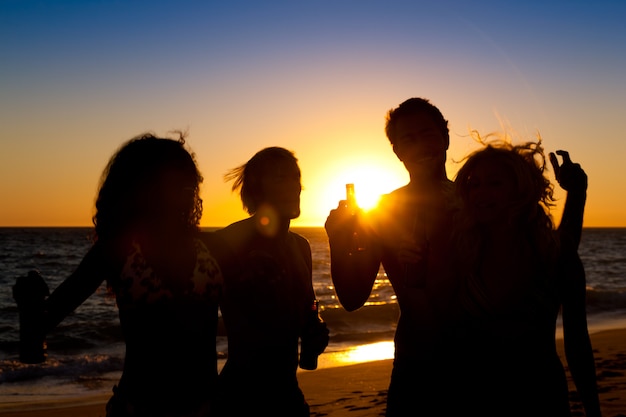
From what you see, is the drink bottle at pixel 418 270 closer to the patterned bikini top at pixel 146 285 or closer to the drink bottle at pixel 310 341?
the drink bottle at pixel 310 341

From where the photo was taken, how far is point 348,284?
3.62 m

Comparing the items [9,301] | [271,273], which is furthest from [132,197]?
[9,301]

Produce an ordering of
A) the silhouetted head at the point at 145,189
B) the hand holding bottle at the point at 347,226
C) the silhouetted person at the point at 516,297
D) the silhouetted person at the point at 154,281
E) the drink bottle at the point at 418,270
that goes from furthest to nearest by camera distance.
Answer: the hand holding bottle at the point at 347,226 < the drink bottle at the point at 418,270 < the silhouetted head at the point at 145,189 < the silhouetted person at the point at 154,281 < the silhouetted person at the point at 516,297

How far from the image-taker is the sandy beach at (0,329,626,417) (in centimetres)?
906

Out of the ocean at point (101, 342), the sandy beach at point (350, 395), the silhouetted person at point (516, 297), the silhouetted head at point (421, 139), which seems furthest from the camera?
the ocean at point (101, 342)

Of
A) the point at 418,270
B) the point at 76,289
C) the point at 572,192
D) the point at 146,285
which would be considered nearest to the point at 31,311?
the point at 76,289

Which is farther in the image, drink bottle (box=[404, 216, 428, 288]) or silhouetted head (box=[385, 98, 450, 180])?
silhouetted head (box=[385, 98, 450, 180])

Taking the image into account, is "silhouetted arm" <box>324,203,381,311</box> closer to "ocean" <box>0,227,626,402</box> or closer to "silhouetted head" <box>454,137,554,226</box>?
"silhouetted head" <box>454,137,554,226</box>

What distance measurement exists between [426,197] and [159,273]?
1624 millimetres

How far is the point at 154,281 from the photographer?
10.0ft

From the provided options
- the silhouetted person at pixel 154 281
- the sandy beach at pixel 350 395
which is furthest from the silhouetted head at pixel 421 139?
the sandy beach at pixel 350 395

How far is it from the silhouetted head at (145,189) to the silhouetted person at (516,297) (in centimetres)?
145

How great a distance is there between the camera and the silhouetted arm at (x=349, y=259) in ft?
11.5

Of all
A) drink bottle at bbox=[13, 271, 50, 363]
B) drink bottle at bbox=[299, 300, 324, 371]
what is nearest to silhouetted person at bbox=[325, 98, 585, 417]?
drink bottle at bbox=[299, 300, 324, 371]
